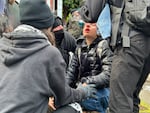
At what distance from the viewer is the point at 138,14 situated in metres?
3.40

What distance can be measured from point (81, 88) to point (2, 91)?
0.80 m

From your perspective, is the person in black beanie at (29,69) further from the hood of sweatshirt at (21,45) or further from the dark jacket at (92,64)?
the dark jacket at (92,64)

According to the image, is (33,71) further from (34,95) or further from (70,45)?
(70,45)

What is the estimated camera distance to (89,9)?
12.4 feet

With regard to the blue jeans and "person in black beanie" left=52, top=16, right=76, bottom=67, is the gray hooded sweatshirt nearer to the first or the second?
the blue jeans

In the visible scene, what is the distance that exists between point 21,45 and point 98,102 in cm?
159

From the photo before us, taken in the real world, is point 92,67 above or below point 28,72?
below

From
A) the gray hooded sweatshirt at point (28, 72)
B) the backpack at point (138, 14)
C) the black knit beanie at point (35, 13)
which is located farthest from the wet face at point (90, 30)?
the gray hooded sweatshirt at point (28, 72)

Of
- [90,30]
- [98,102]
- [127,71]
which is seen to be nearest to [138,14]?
[127,71]

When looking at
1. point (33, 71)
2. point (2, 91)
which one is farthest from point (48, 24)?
point (2, 91)

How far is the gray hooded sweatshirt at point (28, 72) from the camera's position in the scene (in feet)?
8.69

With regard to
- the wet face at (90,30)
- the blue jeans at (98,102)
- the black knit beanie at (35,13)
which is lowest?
the blue jeans at (98,102)

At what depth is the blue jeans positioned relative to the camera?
4.05 metres

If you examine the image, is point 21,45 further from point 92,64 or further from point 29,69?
point 92,64
